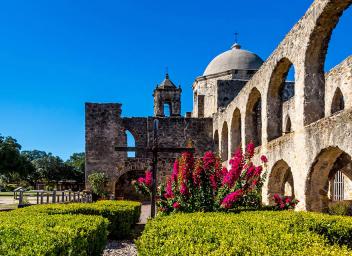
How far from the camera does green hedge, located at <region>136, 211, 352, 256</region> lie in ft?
13.6

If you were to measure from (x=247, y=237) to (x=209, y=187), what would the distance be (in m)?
4.28

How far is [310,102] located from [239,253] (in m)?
7.67

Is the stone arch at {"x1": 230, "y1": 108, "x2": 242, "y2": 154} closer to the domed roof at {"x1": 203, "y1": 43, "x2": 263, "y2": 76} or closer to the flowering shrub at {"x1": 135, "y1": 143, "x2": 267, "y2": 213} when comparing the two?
the flowering shrub at {"x1": 135, "y1": 143, "x2": 267, "y2": 213}

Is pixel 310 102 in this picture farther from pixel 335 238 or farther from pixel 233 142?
pixel 233 142

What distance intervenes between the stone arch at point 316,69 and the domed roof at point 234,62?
18.3 meters

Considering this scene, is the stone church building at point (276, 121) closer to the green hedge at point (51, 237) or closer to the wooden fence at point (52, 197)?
the wooden fence at point (52, 197)

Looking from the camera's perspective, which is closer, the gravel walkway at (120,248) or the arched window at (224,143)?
the gravel walkway at (120,248)

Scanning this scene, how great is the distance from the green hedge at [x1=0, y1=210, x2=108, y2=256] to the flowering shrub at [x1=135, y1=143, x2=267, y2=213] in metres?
2.07

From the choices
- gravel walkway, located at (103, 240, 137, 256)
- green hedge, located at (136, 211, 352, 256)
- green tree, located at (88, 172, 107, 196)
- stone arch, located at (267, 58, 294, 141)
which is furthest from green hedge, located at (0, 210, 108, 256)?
green tree, located at (88, 172, 107, 196)

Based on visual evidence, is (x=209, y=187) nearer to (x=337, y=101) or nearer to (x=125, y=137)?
(x=337, y=101)

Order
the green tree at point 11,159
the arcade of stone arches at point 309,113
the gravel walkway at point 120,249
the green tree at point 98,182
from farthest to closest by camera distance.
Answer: the green tree at point 11,159
the green tree at point 98,182
the arcade of stone arches at point 309,113
the gravel walkway at point 120,249

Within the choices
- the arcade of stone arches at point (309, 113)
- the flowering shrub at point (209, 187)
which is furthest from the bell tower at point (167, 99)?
the flowering shrub at point (209, 187)

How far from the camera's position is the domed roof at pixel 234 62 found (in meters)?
29.2

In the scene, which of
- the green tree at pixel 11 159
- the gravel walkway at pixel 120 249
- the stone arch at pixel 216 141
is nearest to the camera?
the gravel walkway at pixel 120 249
